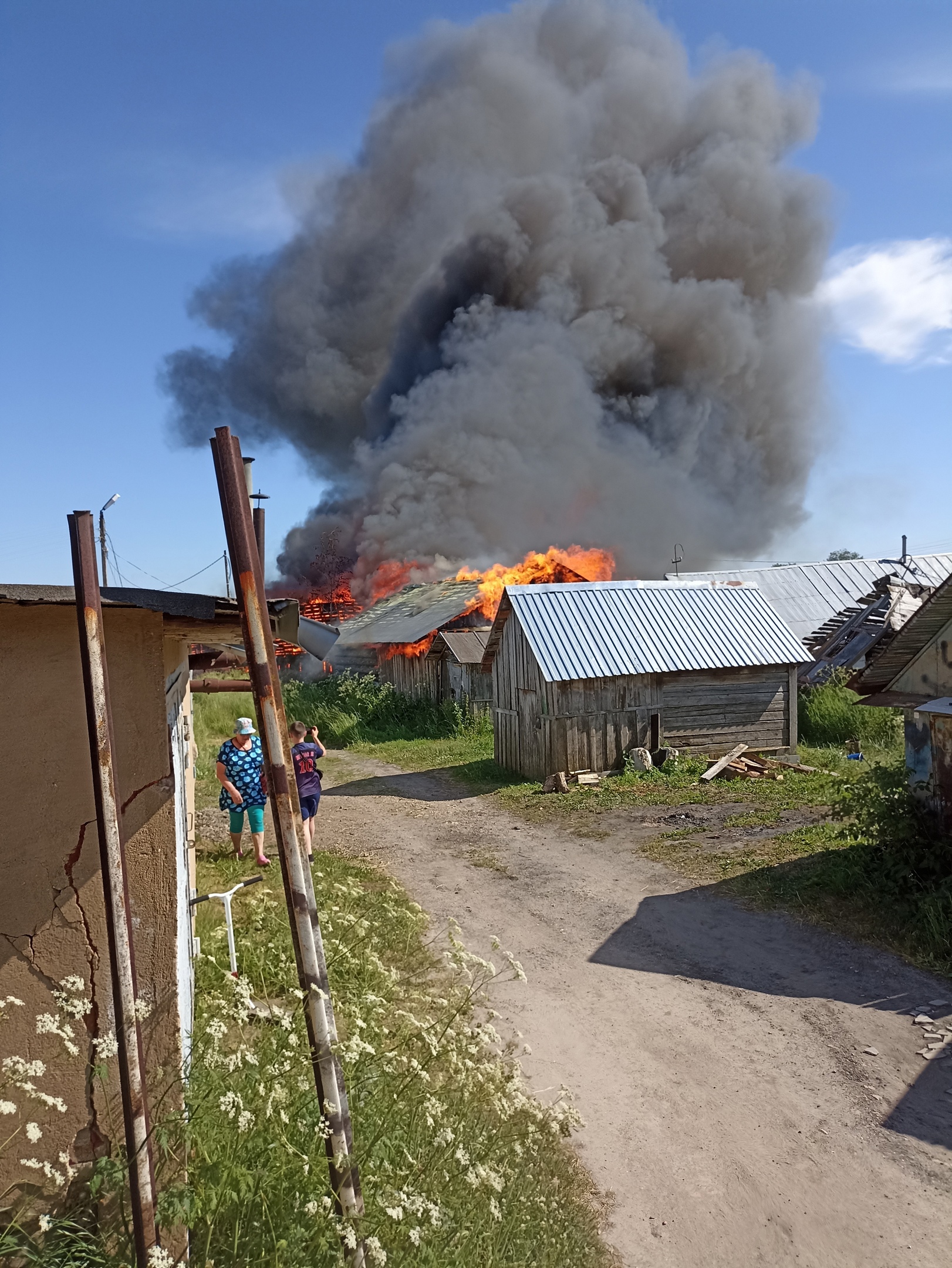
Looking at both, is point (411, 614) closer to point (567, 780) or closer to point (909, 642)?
point (567, 780)

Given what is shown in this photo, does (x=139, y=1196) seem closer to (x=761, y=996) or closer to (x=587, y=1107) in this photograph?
(x=587, y=1107)

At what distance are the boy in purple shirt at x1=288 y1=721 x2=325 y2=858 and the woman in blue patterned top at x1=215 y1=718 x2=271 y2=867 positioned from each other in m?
0.48

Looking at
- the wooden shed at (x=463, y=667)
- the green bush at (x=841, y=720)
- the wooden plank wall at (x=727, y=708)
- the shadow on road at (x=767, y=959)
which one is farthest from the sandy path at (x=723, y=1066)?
the wooden shed at (x=463, y=667)

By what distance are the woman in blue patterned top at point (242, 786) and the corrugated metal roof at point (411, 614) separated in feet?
45.3

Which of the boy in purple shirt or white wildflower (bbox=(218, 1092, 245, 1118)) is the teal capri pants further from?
white wildflower (bbox=(218, 1092, 245, 1118))

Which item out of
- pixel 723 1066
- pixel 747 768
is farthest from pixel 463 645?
pixel 723 1066

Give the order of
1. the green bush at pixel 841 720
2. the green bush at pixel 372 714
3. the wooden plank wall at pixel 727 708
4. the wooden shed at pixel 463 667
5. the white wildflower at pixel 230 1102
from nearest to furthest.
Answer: the white wildflower at pixel 230 1102 < the wooden plank wall at pixel 727 708 < the green bush at pixel 841 720 < the wooden shed at pixel 463 667 < the green bush at pixel 372 714

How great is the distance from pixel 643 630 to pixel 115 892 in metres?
15.7

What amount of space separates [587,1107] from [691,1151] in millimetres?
773

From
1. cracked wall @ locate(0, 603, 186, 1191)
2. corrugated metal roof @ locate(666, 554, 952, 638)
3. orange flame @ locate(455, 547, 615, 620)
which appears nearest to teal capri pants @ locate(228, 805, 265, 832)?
cracked wall @ locate(0, 603, 186, 1191)

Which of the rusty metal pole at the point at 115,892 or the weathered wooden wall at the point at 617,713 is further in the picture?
the weathered wooden wall at the point at 617,713

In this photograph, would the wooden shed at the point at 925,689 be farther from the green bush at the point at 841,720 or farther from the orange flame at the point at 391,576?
the orange flame at the point at 391,576

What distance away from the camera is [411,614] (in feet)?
93.0

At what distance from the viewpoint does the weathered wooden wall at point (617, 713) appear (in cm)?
1694
